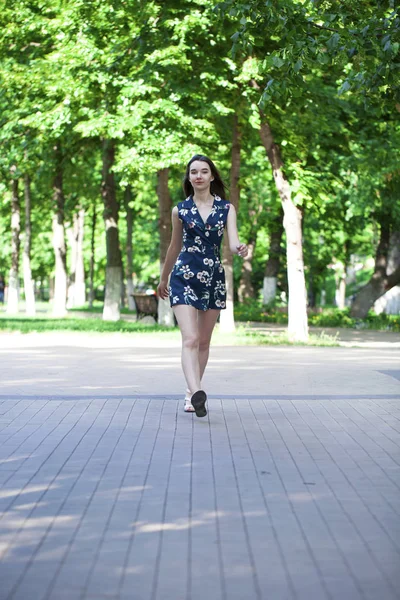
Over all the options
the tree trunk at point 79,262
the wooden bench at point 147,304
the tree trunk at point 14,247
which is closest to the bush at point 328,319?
the wooden bench at point 147,304

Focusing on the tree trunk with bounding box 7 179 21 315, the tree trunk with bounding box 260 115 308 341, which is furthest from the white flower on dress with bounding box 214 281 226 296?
the tree trunk with bounding box 7 179 21 315

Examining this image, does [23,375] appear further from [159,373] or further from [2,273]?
[2,273]

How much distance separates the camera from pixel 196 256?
8570 mm

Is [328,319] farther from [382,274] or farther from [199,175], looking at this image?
[199,175]

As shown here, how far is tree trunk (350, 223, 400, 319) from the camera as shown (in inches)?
1284

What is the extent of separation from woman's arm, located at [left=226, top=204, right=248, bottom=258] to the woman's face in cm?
29

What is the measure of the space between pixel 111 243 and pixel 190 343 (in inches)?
809

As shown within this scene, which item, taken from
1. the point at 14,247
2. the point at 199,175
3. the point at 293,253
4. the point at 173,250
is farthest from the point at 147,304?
the point at 199,175

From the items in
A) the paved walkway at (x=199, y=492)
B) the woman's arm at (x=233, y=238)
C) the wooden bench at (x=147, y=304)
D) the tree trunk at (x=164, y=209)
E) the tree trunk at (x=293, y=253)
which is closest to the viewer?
the paved walkway at (x=199, y=492)

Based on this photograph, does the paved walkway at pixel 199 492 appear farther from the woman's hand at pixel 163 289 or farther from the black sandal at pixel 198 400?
the woman's hand at pixel 163 289

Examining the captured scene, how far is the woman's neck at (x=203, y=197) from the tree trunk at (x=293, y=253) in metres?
11.8

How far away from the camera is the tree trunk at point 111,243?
28.6 metres

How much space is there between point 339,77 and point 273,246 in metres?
18.9

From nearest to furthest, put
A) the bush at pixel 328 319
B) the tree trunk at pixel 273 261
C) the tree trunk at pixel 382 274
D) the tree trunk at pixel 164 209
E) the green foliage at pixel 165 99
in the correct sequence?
the green foliage at pixel 165 99 → the tree trunk at pixel 164 209 → the bush at pixel 328 319 → the tree trunk at pixel 382 274 → the tree trunk at pixel 273 261
